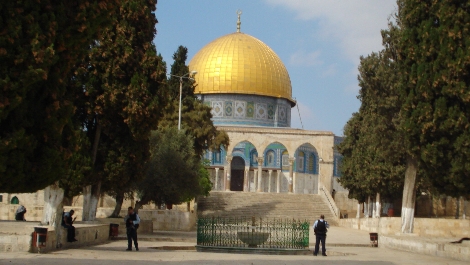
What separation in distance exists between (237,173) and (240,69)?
7.67 metres

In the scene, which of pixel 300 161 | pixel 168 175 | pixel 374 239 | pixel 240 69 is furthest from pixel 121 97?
pixel 240 69

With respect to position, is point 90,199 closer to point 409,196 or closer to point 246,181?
point 409,196

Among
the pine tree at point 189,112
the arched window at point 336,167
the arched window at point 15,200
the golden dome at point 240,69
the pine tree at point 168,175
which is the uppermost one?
the golden dome at point 240,69

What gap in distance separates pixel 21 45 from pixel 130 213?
288 inches

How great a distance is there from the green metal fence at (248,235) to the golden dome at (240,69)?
106 ft

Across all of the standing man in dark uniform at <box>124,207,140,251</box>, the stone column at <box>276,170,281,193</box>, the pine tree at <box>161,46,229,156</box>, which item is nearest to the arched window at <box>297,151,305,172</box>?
the stone column at <box>276,170,281,193</box>

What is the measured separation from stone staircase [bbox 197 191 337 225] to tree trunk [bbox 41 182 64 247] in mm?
18174

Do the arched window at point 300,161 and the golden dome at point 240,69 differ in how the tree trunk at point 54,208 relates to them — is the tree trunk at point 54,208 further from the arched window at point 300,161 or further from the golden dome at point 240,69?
the golden dome at point 240,69

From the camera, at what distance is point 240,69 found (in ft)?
165

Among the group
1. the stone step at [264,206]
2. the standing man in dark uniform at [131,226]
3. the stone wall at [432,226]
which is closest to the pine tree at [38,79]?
the standing man in dark uniform at [131,226]

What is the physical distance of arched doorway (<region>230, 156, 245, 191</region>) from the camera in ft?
157

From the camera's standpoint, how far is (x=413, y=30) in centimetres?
1623

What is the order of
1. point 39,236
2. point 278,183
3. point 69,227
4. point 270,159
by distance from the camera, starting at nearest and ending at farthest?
point 39,236
point 69,227
point 278,183
point 270,159

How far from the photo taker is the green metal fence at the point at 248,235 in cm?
1661
